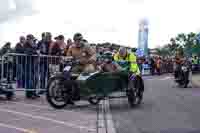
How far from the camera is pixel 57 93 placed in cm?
1007

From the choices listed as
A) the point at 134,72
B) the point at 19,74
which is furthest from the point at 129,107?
the point at 19,74

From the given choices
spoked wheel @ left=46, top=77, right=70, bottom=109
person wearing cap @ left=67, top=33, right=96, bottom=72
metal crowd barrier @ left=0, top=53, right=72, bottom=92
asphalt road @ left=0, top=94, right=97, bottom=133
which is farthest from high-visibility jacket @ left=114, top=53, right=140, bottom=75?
metal crowd barrier @ left=0, top=53, right=72, bottom=92

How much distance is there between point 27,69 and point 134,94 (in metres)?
3.11

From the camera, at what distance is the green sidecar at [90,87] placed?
10094 mm

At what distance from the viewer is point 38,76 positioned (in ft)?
39.6

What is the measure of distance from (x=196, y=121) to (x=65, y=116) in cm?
256

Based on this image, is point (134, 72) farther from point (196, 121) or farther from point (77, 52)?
point (196, 121)

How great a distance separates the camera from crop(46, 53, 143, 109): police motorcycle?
10.1 meters

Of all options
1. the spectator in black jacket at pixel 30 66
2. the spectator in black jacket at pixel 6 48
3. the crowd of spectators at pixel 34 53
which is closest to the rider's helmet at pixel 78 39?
the crowd of spectators at pixel 34 53

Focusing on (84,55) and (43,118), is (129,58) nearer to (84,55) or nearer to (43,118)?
(84,55)

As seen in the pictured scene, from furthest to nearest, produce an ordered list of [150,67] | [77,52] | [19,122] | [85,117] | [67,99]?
[150,67] < [77,52] < [67,99] < [85,117] < [19,122]

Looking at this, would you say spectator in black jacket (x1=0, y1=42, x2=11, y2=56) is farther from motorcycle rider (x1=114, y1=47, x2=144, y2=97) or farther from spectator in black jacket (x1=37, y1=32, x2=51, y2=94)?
motorcycle rider (x1=114, y1=47, x2=144, y2=97)

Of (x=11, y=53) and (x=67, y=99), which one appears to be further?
(x=11, y=53)

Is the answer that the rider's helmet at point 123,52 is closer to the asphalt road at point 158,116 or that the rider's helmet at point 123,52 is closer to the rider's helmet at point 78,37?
the rider's helmet at point 78,37
